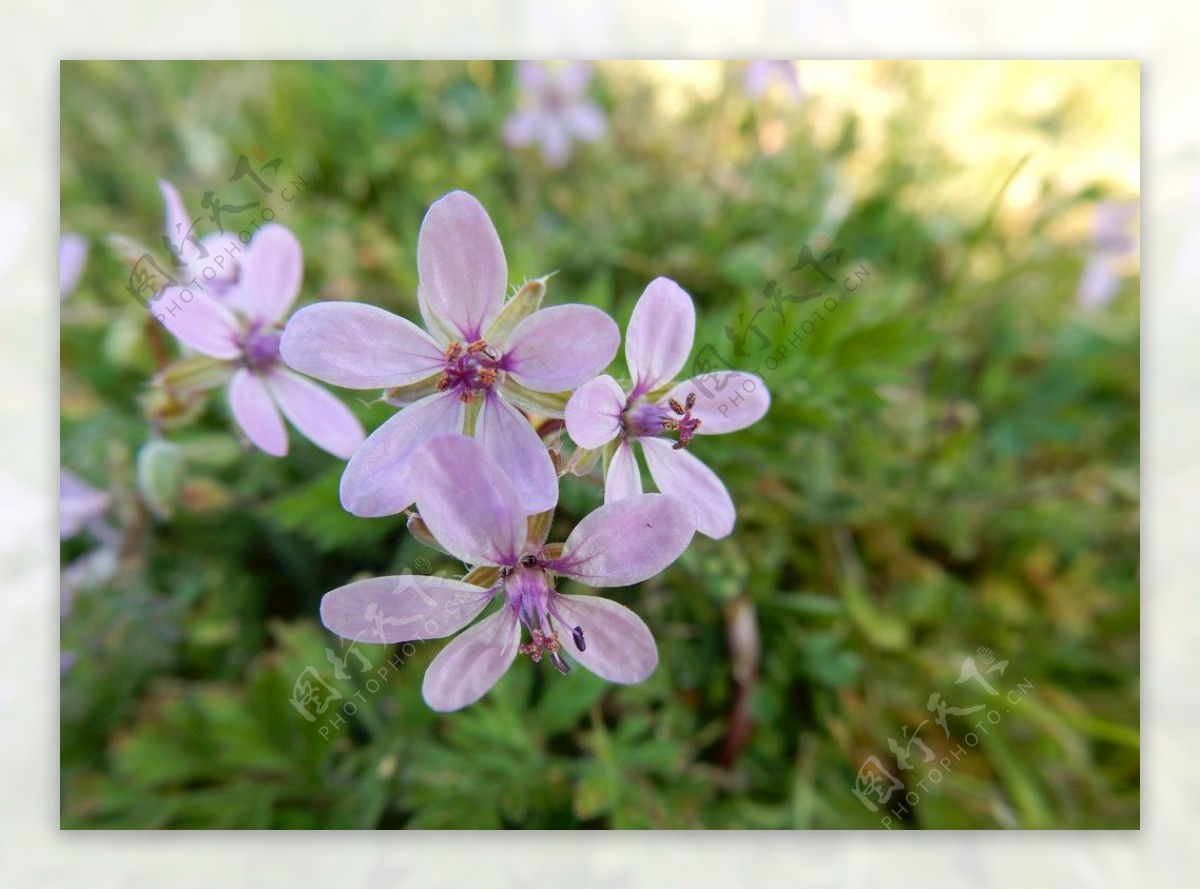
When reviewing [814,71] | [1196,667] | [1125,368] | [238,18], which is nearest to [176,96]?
[238,18]

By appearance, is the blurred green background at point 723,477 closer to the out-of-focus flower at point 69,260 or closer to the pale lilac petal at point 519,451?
the out-of-focus flower at point 69,260

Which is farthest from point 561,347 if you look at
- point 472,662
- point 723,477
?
point 723,477

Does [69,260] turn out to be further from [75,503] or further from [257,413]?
[257,413]

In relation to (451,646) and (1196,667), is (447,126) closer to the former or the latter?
(451,646)

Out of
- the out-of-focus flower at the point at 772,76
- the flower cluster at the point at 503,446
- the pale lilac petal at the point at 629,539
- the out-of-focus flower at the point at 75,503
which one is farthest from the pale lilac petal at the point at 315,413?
the out-of-focus flower at the point at 772,76

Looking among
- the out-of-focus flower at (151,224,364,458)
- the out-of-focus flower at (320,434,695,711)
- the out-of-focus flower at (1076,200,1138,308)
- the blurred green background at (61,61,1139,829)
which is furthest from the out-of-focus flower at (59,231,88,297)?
the out-of-focus flower at (1076,200,1138,308)

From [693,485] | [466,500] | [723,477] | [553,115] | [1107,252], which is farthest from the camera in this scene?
[553,115]
